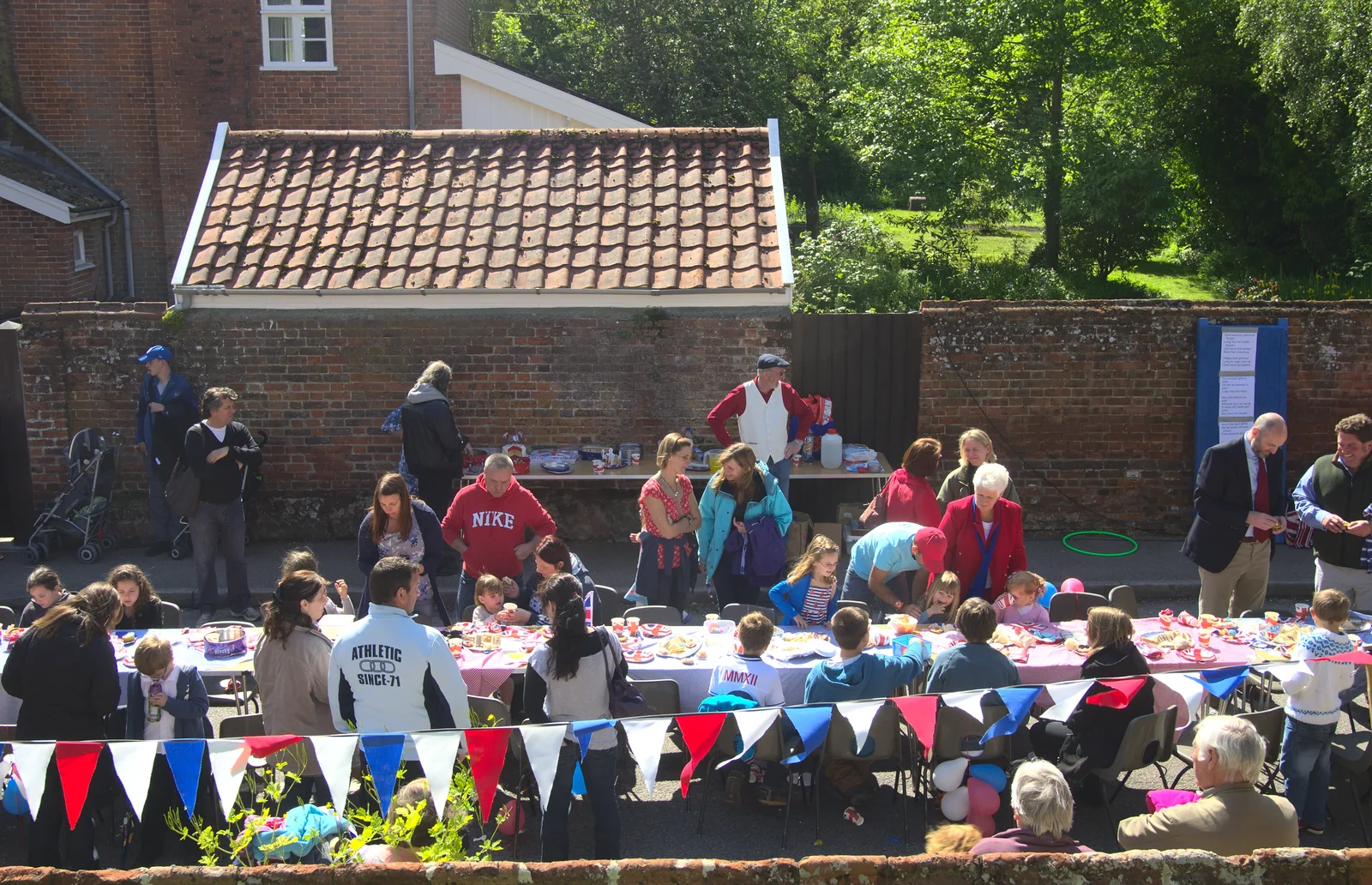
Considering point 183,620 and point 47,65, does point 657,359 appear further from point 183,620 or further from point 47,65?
point 47,65

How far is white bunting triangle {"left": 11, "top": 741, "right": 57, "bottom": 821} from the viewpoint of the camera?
524 centimetres

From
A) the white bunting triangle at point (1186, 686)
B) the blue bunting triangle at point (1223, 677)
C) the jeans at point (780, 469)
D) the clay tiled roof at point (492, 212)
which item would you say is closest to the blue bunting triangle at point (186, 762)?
the white bunting triangle at point (1186, 686)

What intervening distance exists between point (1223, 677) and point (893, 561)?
2.07m

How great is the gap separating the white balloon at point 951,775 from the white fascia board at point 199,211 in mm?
7812

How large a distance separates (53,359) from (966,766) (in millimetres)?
8769

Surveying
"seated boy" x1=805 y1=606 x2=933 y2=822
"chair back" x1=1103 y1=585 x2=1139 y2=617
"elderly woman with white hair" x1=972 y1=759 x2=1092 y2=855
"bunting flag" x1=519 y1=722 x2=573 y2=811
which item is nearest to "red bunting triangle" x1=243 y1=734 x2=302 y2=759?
"bunting flag" x1=519 y1=722 x2=573 y2=811

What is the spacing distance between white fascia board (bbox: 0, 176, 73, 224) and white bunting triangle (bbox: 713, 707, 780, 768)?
45.7ft

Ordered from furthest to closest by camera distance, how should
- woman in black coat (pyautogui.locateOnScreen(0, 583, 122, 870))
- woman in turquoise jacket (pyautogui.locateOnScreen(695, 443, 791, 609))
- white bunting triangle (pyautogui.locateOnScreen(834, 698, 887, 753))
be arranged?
woman in turquoise jacket (pyautogui.locateOnScreen(695, 443, 791, 609)) → white bunting triangle (pyautogui.locateOnScreen(834, 698, 887, 753)) → woman in black coat (pyautogui.locateOnScreen(0, 583, 122, 870))

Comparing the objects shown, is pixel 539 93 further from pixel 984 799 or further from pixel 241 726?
pixel 984 799

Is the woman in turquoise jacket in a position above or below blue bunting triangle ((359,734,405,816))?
above

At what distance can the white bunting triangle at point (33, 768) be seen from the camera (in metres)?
5.24

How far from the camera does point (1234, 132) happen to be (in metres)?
23.3

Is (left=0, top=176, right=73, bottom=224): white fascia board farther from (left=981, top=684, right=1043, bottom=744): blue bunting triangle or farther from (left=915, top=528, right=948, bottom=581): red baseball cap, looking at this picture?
(left=981, top=684, right=1043, bottom=744): blue bunting triangle

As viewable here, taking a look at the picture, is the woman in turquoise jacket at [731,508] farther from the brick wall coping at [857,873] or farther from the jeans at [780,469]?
the brick wall coping at [857,873]
